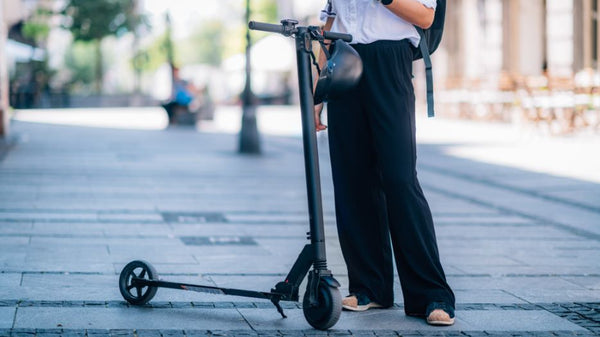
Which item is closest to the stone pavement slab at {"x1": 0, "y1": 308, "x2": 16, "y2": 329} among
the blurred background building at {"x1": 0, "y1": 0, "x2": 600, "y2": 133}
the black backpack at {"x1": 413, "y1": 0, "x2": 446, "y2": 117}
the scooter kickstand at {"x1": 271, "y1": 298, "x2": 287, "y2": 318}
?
the scooter kickstand at {"x1": 271, "y1": 298, "x2": 287, "y2": 318}

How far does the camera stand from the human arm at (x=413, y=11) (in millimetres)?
4414

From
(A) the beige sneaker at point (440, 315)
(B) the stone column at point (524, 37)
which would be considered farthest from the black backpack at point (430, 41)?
(B) the stone column at point (524, 37)

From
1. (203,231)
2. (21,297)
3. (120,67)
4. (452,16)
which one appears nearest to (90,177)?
(203,231)

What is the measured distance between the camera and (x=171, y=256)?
6312 mm

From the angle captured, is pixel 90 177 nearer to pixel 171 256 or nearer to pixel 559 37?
pixel 171 256

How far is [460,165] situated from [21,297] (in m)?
9.47

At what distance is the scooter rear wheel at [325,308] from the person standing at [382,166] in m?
0.42

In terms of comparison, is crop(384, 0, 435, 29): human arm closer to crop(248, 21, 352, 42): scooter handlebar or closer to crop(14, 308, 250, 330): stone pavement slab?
crop(248, 21, 352, 42): scooter handlebar

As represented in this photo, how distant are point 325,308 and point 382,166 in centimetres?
71

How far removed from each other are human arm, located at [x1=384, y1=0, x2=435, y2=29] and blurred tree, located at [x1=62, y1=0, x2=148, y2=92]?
41.1 metres

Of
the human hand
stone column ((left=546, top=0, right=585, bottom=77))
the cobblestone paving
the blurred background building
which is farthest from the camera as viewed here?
stone column ((left=546, top=0, right=585, bottom=77))

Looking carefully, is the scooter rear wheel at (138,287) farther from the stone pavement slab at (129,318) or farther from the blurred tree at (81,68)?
the blurred tree at (81,68)

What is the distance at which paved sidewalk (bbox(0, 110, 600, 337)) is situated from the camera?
4496mm

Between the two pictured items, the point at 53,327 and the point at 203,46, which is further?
the point at 203,46
